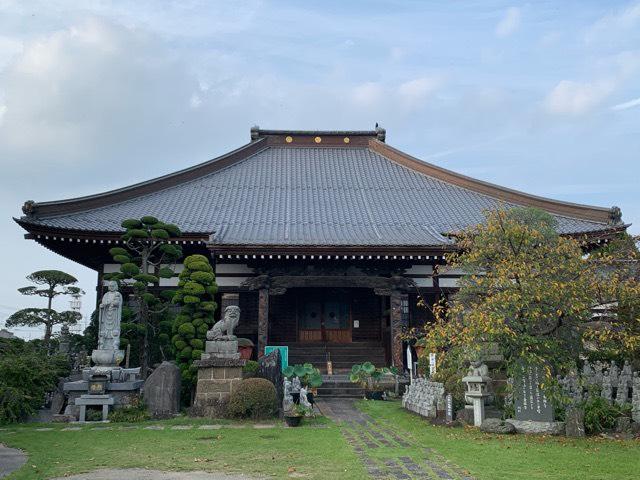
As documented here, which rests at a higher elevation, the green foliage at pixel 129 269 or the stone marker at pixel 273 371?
the green foliage at pixel 129 269

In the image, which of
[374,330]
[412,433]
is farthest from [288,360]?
[412,433]

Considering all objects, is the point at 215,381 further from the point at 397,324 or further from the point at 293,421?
the point at 397,324

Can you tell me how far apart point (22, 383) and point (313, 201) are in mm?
12849

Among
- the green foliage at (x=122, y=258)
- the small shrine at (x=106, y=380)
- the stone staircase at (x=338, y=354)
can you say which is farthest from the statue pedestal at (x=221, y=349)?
the stone staircase at (x=338, y=354)

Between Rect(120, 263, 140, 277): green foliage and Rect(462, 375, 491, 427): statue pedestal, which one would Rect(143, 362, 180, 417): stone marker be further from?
Rect(462, 375, 491, 427): statue pedestal

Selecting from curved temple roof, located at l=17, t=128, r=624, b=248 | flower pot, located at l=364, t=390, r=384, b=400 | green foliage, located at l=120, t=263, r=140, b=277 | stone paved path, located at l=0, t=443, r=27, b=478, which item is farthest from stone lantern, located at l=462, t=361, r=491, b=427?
green foliage, located at l=120, t=263, r=140, b=277

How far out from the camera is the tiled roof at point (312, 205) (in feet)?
61.2

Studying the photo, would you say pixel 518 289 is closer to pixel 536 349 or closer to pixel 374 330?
pixel 536 349

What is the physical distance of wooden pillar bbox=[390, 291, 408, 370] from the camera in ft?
58.1

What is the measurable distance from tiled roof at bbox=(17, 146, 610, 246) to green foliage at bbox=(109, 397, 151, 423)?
5.92 metres

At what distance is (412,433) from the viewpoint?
34.2 ft

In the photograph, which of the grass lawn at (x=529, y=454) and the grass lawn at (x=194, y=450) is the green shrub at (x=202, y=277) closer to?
the grass lawn at (x=194, y=450)

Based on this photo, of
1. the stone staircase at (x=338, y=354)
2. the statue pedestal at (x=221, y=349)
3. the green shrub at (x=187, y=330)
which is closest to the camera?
the statue pedestal at (x=221, y=349)

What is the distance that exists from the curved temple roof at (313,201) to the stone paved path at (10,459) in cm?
881
